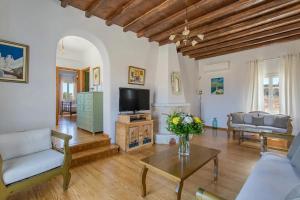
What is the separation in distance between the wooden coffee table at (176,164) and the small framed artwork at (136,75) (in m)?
2.32

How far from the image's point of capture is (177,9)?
2914mm

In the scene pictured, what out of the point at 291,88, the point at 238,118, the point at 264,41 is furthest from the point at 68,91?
the point at 291,88

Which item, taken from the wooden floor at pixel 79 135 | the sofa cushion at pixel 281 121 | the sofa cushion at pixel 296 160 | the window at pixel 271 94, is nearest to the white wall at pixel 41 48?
the wooden floor at pixel 79 135

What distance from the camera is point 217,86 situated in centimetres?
623

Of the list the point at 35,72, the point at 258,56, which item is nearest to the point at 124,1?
the point at 35,72

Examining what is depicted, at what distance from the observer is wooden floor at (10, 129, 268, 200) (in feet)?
6.36

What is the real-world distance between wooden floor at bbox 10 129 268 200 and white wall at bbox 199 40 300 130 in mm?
3008

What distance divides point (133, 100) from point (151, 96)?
880mm

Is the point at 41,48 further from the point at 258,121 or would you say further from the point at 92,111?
the point at 258,121

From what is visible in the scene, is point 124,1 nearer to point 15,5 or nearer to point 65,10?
point 65,10

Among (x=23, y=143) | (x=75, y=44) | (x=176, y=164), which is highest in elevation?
(x=75, y=44)

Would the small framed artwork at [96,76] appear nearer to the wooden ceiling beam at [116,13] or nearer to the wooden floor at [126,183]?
the wooden ceiling beam at [116,13]

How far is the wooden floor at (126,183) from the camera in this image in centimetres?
194

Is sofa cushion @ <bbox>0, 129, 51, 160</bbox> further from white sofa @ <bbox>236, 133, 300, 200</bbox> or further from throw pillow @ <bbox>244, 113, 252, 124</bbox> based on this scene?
throw pillow @ <bbox>244, 113, 252, 124</bbox>
